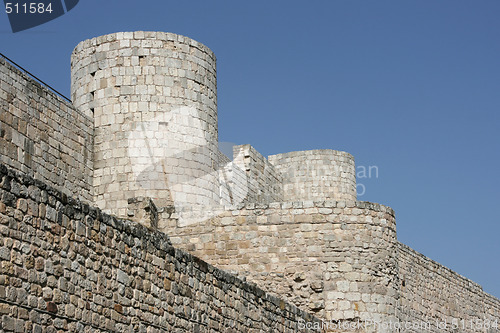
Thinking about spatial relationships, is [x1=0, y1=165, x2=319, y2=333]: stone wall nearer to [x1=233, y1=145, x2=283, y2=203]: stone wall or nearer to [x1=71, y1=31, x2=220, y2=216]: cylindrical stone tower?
[x1=71, y1=31, x2=220, y2=216]: cylindrical stone tower

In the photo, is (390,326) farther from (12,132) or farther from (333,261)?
(12,132)

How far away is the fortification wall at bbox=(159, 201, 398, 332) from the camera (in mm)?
13445

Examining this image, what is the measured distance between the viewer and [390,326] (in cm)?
1374

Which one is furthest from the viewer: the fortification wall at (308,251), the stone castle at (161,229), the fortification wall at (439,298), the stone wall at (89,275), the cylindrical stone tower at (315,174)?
the cylindrical stone tower at (315,174)

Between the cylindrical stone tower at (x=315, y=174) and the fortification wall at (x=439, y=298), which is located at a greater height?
the cylindrical stone tower at (x=315, y=174)

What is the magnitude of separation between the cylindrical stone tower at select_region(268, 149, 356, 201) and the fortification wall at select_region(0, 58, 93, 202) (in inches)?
382

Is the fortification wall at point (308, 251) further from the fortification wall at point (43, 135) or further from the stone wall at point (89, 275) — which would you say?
the stone wall at point (89, 275)

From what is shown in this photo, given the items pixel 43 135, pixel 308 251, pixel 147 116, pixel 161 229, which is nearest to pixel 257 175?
pixel 147 116

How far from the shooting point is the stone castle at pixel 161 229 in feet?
24.7

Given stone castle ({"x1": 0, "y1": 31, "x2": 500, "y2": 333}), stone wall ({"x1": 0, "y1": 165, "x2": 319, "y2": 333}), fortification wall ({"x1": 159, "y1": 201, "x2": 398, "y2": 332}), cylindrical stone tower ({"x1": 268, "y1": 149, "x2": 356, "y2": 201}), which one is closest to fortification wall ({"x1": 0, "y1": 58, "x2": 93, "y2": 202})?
stone castle ({"x1": 0, "y1": 31, "x2": 500, "y2": 333})

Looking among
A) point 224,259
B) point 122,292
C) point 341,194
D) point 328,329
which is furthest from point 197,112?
point 341,194

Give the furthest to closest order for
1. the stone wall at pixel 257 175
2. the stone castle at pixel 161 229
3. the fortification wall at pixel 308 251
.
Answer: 1. the stone wall at pixel 257 175
2. the fortification wall at pixel 308 251
3. the stone castle at pixel 161 229

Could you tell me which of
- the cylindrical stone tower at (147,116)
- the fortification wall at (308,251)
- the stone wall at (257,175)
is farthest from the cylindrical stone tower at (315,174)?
the fortification wall at (308,251)

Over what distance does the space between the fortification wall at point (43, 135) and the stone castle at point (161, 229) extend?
3cm
